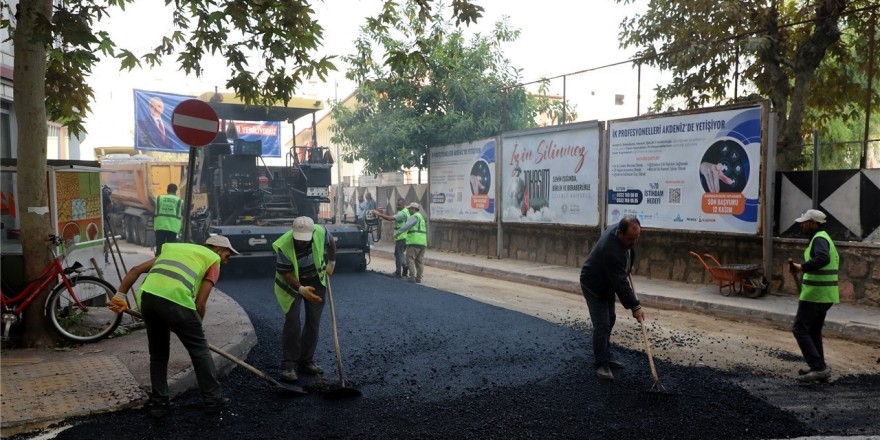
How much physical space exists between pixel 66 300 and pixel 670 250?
8600 mm

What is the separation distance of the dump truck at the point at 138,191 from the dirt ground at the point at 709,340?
12192 millimetres

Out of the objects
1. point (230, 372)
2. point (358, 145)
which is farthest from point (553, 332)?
point (358, 145)

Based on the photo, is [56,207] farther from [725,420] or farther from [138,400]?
[725,420]

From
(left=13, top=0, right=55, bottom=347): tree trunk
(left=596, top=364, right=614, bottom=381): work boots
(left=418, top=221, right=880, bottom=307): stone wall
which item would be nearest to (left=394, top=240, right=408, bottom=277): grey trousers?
(left=418, top=221, right=880, bottom=307): stone wall

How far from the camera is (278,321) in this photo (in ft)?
25.4

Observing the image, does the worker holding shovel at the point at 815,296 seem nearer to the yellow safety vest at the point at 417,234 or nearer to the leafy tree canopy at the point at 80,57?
the leafy tree canopy at the point at 80,57

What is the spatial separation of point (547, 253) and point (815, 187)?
18.6 ft

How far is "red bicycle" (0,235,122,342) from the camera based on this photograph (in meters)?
6.19

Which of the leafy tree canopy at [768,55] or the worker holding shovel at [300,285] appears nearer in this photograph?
the worker holding shovel at [300,285]

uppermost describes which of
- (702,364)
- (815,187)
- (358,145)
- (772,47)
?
(772,47)

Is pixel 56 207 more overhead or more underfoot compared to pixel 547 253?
more overhead

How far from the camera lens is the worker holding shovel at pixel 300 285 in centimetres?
531

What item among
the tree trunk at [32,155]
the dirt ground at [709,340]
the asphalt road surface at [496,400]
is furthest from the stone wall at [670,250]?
the tree trunk at [32,155]

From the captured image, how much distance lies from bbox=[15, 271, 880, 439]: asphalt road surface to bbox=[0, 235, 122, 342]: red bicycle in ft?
5.18
